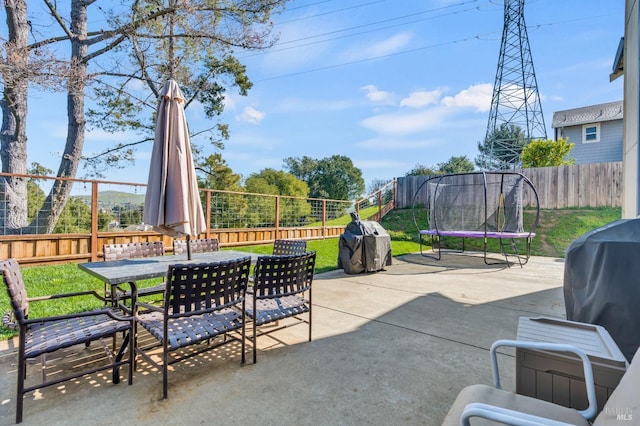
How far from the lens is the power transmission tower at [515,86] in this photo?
61.1 ft

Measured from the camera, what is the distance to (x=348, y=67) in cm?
1366

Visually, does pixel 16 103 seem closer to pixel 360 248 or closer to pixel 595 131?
pixel 360 248

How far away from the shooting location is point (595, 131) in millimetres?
15570

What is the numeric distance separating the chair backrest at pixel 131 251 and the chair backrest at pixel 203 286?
163 cm

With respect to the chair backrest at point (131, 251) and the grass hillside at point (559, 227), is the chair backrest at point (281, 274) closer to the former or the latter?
the chair backrest at point (131, 251)

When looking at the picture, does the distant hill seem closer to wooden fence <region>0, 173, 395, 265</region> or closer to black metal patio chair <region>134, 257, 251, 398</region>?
wooden fence <region>0, 173, 395, 265</region>

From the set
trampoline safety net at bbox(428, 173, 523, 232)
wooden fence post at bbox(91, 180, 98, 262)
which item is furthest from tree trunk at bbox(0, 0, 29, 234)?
trampoline safety net at bbox(428, 173, 523, 232)

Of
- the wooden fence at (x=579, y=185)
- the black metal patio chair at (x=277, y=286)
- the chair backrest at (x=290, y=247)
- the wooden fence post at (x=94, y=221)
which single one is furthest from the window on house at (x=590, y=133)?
the wooden fence post at (x=94, y=221)

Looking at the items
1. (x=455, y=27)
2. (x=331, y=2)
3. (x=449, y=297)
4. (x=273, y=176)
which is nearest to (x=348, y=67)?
(x=331, y=2)

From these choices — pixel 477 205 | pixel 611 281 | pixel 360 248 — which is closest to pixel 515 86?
pixel 477 205

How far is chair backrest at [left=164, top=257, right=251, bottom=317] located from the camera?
197 cm

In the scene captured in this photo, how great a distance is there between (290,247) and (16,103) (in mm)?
8509

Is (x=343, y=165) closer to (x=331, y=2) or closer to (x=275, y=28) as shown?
(x=331, y=2)

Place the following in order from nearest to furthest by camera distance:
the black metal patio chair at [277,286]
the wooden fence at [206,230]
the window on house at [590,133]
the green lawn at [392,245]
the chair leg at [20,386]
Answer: the chair leg at [20,386], the black metal patio chair at [277,286], the green lawn at [392,245], the wooden fence at [206,230], the window on house at [590,133]
